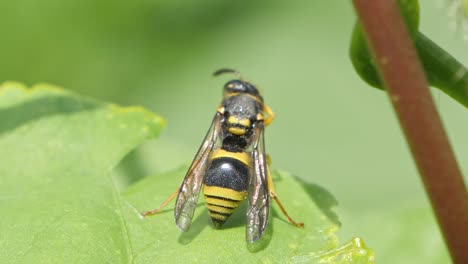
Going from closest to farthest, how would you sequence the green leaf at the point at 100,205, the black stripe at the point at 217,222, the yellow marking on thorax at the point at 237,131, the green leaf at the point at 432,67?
the green leaf at the point at 432,67
the green leaf at the point at 100,205
the black stripe at the point at 217,222
the yellow marking on thorax at the point at 237,131

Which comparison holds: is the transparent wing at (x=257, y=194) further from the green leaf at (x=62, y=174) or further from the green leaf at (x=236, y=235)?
the green leaf at (x=62, y=174)

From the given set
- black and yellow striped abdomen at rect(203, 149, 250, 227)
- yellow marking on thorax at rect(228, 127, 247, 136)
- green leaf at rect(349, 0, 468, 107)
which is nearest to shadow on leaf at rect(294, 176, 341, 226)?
black and yellow striped abdomen at rect(203, 149, 250, 227)

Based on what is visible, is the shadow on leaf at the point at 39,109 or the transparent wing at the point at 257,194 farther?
the shadow on leaf at the point at 39,109

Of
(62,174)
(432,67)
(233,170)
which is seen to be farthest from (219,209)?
(432,67)

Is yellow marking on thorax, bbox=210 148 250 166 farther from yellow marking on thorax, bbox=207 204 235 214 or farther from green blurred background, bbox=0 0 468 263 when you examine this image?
green blurred background, bbox=0 0 468 263

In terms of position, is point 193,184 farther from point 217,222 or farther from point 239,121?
point 239,121

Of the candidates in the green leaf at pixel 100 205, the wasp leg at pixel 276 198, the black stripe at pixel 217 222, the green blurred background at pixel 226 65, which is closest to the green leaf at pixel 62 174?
the green leaf at pixel 100 205
